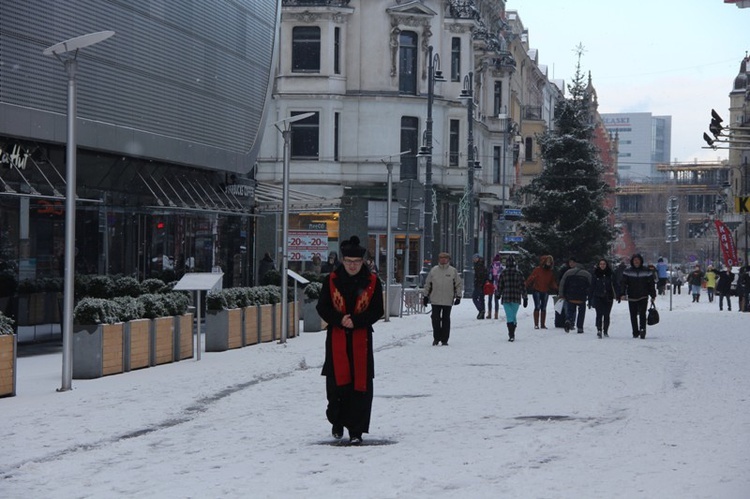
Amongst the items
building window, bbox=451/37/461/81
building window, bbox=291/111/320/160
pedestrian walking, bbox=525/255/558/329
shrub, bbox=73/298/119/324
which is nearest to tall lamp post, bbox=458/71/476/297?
building window, bbox=451/37/461/81

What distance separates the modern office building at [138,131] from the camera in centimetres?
2538

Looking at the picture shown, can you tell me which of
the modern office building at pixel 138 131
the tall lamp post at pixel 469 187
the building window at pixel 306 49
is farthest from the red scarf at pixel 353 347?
the building window at pixel 306 49

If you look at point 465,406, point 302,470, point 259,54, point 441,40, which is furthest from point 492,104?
point 302,470

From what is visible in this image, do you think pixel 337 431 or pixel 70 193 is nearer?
pixel 337 431

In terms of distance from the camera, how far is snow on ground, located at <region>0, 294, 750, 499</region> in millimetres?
9633

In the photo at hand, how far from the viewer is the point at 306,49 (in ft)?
194

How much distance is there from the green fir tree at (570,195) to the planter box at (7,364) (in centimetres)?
5044

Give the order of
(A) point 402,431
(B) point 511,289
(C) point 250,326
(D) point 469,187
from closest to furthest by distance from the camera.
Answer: (A) point 402,431 → (C) point 250,326 → (B) point 511,289 → (D) point 469,187

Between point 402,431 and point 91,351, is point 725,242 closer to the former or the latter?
point 91,351

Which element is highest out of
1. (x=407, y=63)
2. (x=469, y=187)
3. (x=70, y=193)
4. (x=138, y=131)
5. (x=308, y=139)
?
(x=407, y=63)

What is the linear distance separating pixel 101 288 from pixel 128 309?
6.86 metres

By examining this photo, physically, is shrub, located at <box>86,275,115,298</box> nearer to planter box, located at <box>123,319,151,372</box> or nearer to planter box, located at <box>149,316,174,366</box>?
planter box, located at <box>149,316,174,366</box>

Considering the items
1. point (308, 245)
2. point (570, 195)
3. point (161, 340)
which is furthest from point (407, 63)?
point (161, 340)

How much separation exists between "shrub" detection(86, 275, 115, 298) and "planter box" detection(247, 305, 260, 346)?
8.31 feet
